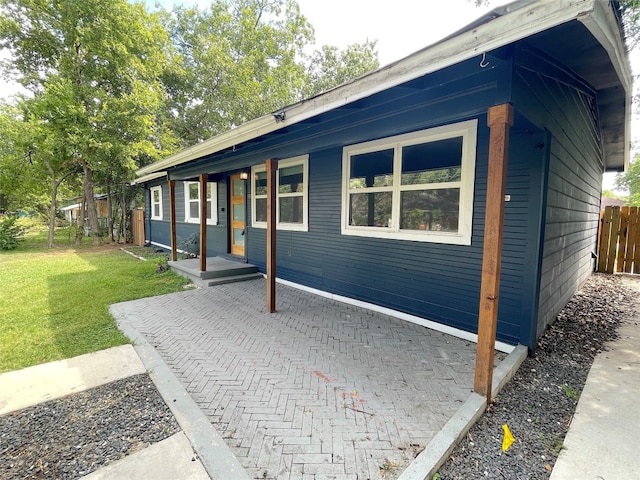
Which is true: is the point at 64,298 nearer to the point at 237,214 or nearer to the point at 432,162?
the point at 237,214

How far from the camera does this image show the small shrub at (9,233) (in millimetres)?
11742

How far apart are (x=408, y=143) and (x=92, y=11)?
12.9 meters

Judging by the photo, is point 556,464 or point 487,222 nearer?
point 556,464

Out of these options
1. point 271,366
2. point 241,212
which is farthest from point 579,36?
point 241,212

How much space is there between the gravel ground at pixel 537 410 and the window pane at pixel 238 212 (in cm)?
632

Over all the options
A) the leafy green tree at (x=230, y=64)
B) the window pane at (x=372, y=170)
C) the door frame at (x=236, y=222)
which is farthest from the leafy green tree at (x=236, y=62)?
the window pane at (x=372, y=170)

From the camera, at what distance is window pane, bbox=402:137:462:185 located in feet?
11.8

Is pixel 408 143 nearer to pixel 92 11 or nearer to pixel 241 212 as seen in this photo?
pixel 241 212

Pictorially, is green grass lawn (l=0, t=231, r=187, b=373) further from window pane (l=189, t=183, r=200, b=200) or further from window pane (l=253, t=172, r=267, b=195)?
window pane (l=253, t=172, r=267, b=195)

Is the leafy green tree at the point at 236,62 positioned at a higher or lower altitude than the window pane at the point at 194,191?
higher

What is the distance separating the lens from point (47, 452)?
192 centimetres

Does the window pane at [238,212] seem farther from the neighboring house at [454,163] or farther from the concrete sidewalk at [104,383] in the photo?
the concrete sidewalk at [104,383]

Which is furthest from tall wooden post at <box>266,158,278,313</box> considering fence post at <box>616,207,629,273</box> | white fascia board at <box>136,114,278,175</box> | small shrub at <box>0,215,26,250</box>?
small shrub at <box>0,215,26,250</box>

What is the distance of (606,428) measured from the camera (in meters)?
→ 2.22
